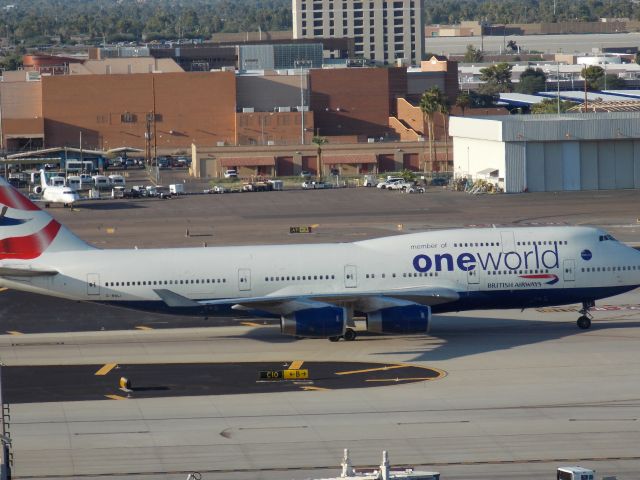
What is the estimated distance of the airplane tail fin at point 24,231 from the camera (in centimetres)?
5456

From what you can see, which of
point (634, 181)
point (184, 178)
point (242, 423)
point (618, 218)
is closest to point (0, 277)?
point (242, 423)

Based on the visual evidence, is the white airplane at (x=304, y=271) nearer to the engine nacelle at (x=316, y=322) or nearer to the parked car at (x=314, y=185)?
the engine nacelle at (x=316, y=322)

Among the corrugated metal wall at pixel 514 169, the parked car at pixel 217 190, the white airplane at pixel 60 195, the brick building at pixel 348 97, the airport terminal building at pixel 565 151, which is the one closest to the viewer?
the airport terminal building at pixel 565 151

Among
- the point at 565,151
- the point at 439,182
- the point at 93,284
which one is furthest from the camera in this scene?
the point at 439,182

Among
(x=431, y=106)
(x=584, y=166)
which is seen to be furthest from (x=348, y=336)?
(x=431, y=106)

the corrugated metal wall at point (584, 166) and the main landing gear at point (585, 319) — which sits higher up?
the corrugated metal wall at point (584, 166)

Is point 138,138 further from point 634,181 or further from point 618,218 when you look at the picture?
point 618,218

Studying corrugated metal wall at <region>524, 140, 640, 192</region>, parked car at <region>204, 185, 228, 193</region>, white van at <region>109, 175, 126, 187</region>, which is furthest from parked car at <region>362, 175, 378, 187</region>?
white van at <region>109, 175, 126, 187</region>

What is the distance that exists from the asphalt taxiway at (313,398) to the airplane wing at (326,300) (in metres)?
Answer: 1.80

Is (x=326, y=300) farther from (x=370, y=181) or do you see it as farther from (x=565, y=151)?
(x=370, y=181)

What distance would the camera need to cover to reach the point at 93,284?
54.6 m

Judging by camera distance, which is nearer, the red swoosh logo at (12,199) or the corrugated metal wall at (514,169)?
the red swoosh logo at (12,199)

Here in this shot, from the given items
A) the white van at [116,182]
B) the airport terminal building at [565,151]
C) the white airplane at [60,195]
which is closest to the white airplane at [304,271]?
the airport terminal building at [565,151]

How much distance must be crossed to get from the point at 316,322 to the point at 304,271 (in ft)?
11.3
